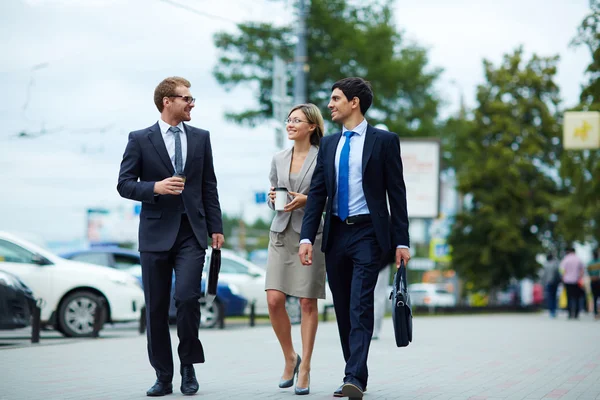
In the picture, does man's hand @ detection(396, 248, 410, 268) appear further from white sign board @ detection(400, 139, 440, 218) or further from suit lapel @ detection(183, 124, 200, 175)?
white sign board @ detection(400, 139, 440, 218)

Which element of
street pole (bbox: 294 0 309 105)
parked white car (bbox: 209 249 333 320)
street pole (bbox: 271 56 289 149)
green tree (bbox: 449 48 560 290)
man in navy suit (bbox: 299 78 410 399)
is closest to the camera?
man in navy suit (bbox: 299 78 410 399)

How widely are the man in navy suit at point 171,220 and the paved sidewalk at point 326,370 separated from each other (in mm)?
363

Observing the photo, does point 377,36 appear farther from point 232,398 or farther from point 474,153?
point 232,398

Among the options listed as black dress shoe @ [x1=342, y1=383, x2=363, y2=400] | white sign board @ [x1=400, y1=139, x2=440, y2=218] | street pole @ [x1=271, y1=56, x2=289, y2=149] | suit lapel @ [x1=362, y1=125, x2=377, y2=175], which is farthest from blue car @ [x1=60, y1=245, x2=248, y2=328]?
white sign board @ [x1=400, y1=139, x2=440, y2=218]

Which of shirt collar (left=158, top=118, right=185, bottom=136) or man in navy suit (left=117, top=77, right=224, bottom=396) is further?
shirt collar (left=158, top=118, right=185, bottom=136)

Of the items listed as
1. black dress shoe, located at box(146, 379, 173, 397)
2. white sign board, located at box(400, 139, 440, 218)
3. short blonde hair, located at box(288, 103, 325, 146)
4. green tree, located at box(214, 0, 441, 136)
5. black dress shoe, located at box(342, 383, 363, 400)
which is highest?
green tree, located at box(214, 0, 441, 136)

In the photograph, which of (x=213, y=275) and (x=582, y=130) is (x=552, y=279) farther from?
(x=213, y=275)

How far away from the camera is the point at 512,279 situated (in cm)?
3925

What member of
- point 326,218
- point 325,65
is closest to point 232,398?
point 326,218

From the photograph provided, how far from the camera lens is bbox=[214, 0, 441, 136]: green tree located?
124ft

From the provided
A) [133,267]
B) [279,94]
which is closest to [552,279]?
[279,94]

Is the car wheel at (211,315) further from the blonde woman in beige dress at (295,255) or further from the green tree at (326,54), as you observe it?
the green tree at (326,54)

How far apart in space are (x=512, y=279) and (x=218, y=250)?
33.5 meters

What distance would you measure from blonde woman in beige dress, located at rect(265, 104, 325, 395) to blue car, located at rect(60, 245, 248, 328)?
9.92 m
